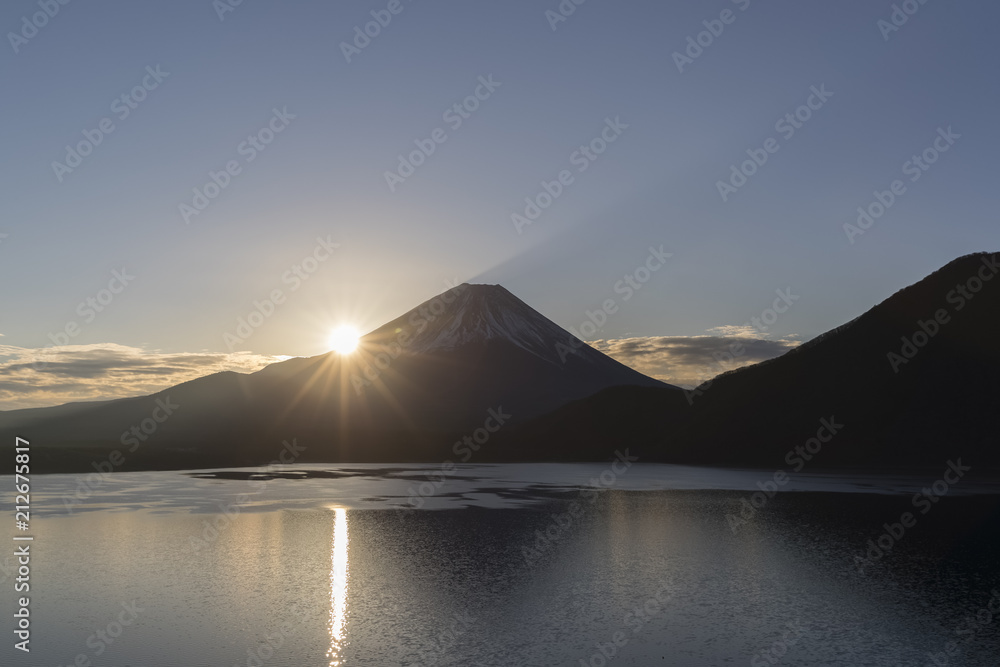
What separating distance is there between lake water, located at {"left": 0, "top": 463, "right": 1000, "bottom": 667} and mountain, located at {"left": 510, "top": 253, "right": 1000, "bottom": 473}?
64.9 m

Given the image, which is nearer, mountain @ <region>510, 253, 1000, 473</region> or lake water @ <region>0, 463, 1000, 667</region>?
lake water @ <region>0, 463, 1000, 667</region>

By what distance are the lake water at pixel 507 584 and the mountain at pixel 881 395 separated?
2556 inches

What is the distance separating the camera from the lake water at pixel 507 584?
2178cm

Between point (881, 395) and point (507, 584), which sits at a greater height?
point (881, 395)

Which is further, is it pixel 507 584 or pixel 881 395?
pixel 881 395

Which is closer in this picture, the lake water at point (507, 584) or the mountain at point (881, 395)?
the lake water at point (507, 584)

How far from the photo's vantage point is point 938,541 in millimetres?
42406

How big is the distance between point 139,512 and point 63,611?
3206 centimetres

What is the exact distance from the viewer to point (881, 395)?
13112cm

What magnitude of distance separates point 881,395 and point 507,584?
121110mm

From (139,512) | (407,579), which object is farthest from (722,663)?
(139,512)

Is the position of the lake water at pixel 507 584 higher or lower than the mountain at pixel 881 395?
lower

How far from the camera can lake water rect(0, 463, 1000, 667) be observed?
21.8 metres

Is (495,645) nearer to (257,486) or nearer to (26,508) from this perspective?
(26,508)
